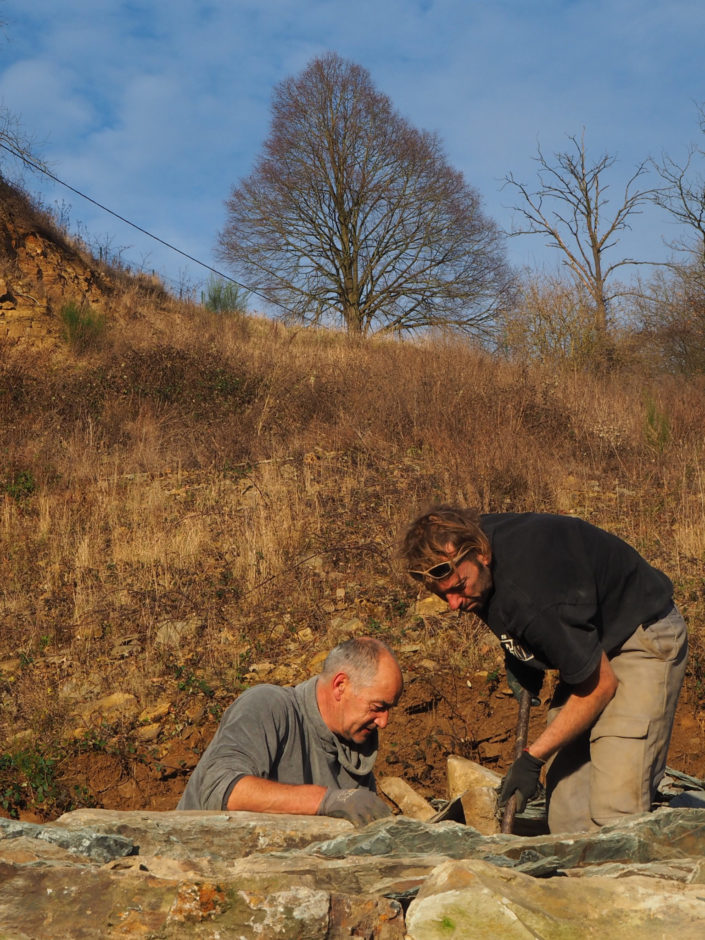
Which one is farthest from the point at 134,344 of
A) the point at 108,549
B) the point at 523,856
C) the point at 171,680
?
the point at 523,856

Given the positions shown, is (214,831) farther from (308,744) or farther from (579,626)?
(579,626)

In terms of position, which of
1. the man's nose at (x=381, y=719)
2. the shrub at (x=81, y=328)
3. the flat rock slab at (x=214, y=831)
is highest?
the shrub at (x=81, y=328)

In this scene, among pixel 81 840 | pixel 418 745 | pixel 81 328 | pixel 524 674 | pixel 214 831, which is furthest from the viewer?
pixel 81 328

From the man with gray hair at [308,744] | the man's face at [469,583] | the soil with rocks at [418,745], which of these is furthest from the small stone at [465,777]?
the man's face at [469,583]

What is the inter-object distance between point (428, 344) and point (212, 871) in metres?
11.2

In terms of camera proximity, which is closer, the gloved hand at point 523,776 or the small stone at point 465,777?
the gloved hand at point 523,776

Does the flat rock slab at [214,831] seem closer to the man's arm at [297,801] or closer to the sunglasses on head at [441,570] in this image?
the man's arm at [297,801]

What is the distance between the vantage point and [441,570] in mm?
3160

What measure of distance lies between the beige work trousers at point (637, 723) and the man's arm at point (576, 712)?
0.71 feet

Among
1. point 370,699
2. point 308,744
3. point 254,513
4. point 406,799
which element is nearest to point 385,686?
point 370,699

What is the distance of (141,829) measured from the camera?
263 cm

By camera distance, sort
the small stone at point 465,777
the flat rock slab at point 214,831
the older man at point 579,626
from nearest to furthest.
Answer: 1. the flat rock slab at point 214,831
2. the older man at point 579,626
3. the small stone at point 465,777

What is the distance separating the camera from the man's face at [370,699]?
3182 mm

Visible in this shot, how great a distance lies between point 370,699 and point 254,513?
5395mm
